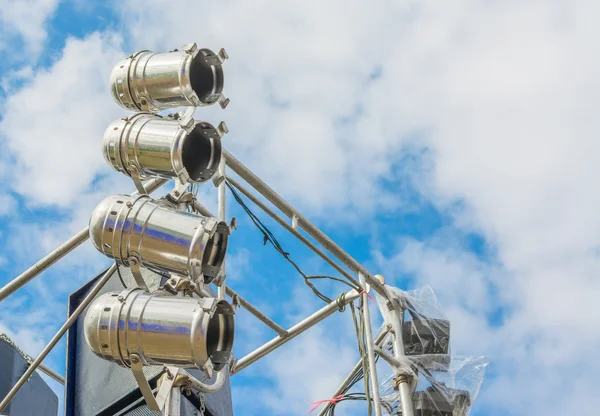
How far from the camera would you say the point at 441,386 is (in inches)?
225

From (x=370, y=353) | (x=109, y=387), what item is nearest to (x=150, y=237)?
(x=109, y=387)

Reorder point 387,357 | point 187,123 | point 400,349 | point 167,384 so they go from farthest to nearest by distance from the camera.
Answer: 1. point 400,349
2. point 387,357
3. point 187,123
4. point 167,384

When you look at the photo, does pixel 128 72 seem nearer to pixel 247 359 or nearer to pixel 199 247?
pixel 199 247

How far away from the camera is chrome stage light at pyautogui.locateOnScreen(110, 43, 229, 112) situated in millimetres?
4734

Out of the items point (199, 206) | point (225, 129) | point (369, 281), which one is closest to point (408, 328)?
point (369, 281)

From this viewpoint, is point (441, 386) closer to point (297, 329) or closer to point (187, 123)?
point (297, 329)

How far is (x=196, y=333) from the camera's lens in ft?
12.8

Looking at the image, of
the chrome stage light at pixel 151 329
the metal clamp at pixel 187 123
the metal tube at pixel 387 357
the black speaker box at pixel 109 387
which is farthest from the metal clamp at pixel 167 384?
the metal tube at pixel 387 357

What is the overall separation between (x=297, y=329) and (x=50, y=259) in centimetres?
172

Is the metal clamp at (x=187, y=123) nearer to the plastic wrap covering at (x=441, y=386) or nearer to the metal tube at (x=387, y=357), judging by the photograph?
the metal tube at (x=387, y=357)

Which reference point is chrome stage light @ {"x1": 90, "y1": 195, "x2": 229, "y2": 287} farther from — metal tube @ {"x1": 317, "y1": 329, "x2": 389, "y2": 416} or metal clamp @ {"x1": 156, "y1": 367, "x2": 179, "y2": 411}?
metal tube @ {"x1": 317, "y1": 329, "x2": 389, "y2": 416}

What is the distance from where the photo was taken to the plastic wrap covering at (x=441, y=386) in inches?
223

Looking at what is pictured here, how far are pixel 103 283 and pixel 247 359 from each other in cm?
153

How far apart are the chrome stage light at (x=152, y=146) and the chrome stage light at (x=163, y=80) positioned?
175mm
